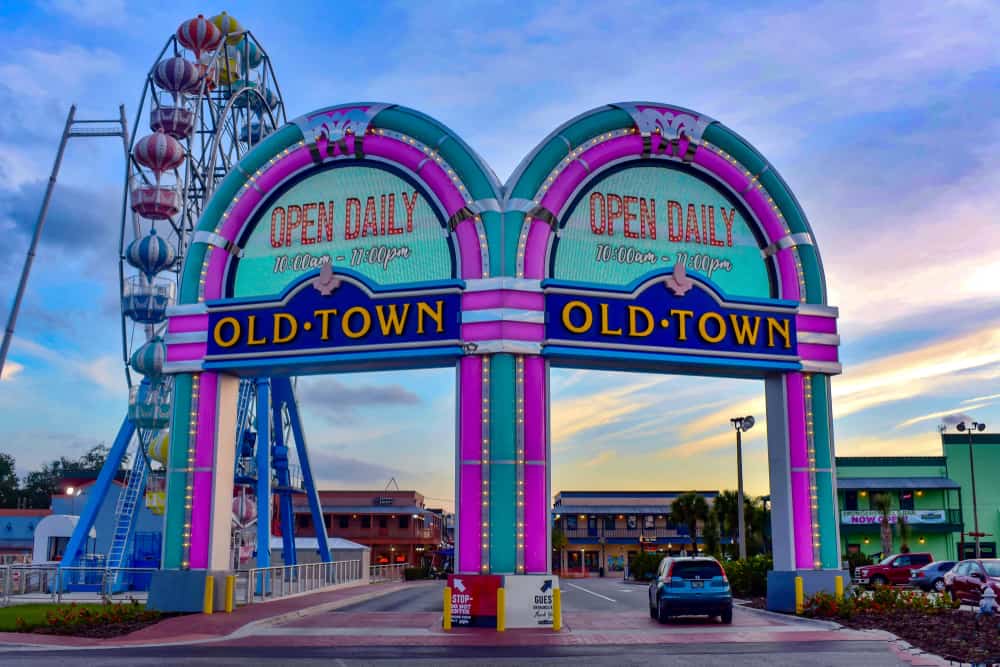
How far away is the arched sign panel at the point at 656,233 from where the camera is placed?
2780 centimetres

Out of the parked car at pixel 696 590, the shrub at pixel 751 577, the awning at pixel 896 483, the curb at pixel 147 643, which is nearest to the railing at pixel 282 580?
the curb at pixel 147 643

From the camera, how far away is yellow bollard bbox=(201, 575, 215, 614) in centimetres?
2670

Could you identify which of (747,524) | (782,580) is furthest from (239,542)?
(747,524)

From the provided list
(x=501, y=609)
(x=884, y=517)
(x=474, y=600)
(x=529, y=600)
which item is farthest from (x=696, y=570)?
(x=884, y=517)

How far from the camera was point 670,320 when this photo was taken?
27.5m

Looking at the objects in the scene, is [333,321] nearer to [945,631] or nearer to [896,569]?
[945,631]

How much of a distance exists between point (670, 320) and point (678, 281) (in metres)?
1.13

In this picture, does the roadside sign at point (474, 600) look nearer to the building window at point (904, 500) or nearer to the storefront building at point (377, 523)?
the building window at point (904, 500)

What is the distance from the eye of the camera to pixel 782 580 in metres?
27.5

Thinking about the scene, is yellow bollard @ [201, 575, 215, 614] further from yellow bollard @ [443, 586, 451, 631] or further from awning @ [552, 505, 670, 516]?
awning @ [552, 505, 670, 516]

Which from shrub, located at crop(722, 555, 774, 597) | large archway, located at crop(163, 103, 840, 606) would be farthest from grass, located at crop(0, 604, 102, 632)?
shrub, located at crop(722, 555, 774, 597)

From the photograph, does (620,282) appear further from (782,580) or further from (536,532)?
(782,580)

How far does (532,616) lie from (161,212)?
85.6 feet

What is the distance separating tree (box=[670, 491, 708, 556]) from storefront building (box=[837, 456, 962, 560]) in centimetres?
983
